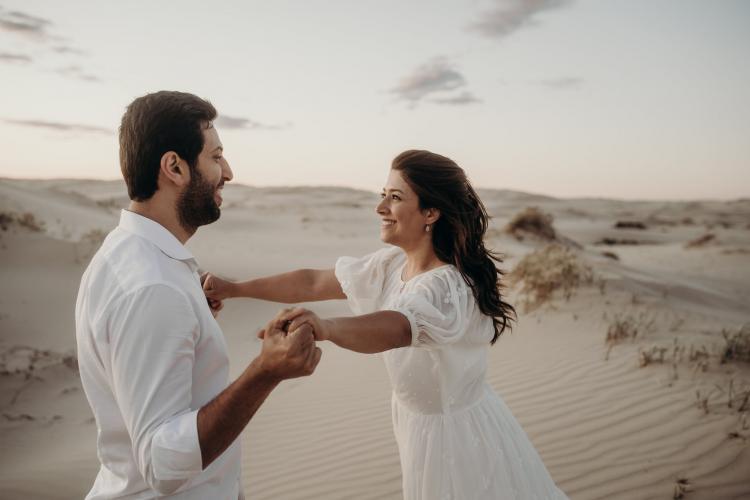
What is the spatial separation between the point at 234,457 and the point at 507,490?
4.08 ft

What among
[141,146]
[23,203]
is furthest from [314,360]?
[23,203]

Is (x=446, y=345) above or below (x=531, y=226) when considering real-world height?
above

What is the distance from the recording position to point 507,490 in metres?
2.45

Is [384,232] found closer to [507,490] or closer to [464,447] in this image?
[464,447]

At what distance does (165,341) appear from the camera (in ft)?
4.79

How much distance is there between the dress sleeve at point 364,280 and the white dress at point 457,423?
180mm

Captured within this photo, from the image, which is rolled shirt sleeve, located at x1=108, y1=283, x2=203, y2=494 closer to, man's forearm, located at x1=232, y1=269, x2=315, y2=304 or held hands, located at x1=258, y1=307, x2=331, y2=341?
held hands, located at x1=258, y1=307, x2=331, y2=341

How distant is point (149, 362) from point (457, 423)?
1482 mm

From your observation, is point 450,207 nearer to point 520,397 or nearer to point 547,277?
point 520,397

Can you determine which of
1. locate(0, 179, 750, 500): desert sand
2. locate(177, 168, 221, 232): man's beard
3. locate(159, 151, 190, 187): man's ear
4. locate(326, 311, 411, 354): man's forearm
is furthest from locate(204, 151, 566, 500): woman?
locate(0, 179, 750, 500): desert sand

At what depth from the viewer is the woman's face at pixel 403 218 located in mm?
2633

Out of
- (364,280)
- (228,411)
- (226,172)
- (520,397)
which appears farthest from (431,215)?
(520,397)

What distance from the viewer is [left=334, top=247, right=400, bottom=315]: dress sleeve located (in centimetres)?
281

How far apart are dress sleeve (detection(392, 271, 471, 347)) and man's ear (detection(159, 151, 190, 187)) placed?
849 mm
